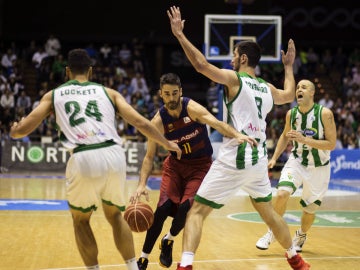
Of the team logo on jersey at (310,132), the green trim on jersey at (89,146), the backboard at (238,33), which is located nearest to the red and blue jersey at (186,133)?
the green trim on jersey at (89,146)

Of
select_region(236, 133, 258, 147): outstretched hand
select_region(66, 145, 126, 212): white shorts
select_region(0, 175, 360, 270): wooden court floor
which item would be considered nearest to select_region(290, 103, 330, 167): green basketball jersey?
select_region(0, 175, 360, 270): wooden court floor

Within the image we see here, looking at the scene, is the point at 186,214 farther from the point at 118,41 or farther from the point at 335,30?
the point at 335,30

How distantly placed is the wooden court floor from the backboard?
7247 mm

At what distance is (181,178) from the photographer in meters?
7.57

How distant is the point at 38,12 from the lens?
1109 inches

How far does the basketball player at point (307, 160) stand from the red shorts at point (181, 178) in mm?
1495

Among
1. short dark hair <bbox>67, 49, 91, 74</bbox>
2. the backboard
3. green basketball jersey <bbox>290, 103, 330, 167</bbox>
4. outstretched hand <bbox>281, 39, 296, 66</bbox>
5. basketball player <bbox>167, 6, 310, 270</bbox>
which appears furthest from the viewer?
the backboard

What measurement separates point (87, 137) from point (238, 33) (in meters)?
13.9

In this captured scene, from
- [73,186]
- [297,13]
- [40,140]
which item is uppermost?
[297,13]

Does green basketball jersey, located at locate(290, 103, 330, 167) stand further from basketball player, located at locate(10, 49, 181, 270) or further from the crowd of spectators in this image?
the crowd of spectators

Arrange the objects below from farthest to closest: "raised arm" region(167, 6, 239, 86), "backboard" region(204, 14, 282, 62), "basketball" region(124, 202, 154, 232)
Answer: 1. "backboard" region(204, 14, 282, 62)
2. "basketball" region(124, 202, 154, 232)
3. "raised arm" region(167, 6, 239, 86)

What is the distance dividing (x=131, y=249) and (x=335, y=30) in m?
25.3

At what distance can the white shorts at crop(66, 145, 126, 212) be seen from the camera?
5840mm

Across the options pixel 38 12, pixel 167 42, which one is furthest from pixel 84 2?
pixel 167 42
